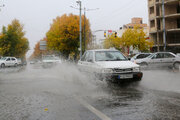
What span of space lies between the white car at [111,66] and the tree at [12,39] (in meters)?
52.6

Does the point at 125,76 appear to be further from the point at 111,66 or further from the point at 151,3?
the point at 151,3

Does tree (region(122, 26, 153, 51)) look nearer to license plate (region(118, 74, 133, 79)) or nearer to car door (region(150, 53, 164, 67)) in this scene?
car door (region(150, 53, 164, 67))

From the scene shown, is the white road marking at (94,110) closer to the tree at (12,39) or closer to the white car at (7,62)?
the white car at (7,62)

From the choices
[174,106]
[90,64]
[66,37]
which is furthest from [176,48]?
[174,106]

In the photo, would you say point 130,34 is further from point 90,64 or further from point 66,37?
point 90,64

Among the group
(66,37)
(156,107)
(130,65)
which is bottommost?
(156,107)

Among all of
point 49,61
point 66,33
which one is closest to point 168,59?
point 49,61

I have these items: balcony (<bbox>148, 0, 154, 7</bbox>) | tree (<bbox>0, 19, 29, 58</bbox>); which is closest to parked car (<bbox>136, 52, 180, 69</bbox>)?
balcony (<bbox>148, 0, 154, 7</bbox>)

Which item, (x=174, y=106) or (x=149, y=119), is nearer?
(x=149, y=119)

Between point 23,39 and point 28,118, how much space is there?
199ft

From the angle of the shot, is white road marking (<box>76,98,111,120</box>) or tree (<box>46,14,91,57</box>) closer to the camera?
white road marking (<box>76,98,111,120</box>)

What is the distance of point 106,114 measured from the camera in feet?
14.4

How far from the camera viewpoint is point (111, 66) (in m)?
8.25

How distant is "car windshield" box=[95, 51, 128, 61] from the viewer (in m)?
9.45
